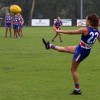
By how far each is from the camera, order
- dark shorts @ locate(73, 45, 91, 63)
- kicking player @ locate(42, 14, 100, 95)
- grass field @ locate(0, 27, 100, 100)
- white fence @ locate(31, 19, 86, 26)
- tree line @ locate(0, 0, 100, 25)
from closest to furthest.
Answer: kicking player @ locate(42, 14, 100, 95) → dark shorts @ locate(73, 45, 91, 63) → grass field @ locate(0, 27, 100, 100) → white fence @ locate(31, 19, 86, 26) → tree line @ locate(0, 0, 100, 25)

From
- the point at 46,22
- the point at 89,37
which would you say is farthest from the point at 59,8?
the point at 89,37

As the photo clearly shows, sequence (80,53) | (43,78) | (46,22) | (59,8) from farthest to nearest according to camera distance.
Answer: (59,8)
(46,22)
(43,78)
(80,53)

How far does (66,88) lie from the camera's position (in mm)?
11695

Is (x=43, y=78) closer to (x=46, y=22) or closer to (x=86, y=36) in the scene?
(x=86, y=36)

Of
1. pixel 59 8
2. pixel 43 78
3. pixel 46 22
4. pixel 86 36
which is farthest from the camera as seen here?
pixel 59 8

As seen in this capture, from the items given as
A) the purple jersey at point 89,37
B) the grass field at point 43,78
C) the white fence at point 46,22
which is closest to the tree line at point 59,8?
the white fence at point 46,22

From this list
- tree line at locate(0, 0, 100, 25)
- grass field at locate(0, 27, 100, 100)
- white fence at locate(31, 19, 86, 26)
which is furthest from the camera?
tree line at locate(0, 0, 100, 25)

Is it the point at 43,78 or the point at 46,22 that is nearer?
the point at 43,78

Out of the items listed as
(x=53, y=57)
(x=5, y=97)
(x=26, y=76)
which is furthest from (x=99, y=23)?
(x=53, y=57)

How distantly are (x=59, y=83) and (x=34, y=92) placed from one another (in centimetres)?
159

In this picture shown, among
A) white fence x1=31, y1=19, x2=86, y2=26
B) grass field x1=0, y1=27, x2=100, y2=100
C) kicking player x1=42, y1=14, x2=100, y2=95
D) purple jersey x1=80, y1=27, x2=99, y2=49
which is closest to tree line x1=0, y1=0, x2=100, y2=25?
white fence x1=31, y1=19, x2=86, y2=26

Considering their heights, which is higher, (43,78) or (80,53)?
(80,53)

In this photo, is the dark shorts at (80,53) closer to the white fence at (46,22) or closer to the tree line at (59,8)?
the white fence at (46,22)

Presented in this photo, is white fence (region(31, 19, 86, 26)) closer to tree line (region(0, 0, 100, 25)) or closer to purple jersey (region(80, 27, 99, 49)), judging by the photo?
tree line (region(0, 0, 100, 25))
